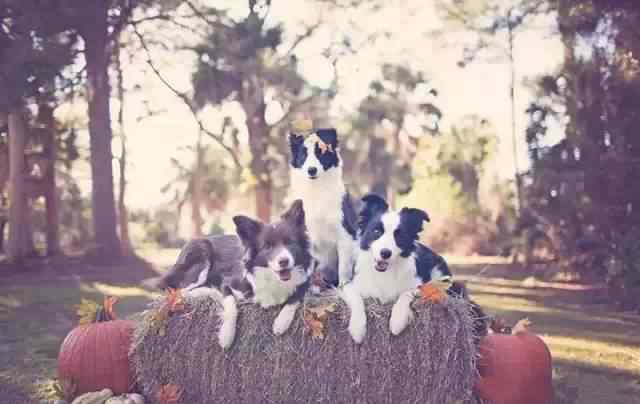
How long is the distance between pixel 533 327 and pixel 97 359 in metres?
6.43

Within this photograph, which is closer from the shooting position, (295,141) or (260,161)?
(295,141)

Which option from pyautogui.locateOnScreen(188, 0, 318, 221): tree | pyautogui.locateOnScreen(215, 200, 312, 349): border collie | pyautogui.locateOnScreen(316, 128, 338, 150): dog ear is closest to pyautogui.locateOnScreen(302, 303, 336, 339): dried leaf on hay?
pyautogui.locateOnScreen(215, 200, 312, 349): border collie

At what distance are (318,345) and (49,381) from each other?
288 cm

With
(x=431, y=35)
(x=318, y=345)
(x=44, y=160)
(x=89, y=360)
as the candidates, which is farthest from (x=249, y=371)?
(x=431, y=35)

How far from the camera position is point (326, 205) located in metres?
5.71

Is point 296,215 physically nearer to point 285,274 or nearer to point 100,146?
point 285,274

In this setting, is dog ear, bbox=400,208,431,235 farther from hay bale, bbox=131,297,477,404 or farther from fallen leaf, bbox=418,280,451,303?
hay bale, bbox=131,297,477,404

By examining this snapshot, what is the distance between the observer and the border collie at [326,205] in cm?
562

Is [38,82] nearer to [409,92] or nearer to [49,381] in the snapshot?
[49,381]

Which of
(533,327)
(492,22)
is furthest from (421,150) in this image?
(533,327)

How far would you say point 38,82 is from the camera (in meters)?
15.4

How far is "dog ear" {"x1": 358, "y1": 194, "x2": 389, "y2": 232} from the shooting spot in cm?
500

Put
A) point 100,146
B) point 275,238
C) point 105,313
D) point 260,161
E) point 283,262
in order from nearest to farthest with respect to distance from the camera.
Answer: point 283,262 → point 275,238 → point 105,313 → point 100,146 → point 260,161

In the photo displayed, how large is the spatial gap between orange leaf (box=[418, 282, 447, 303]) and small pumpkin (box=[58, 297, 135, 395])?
241 centimetres
